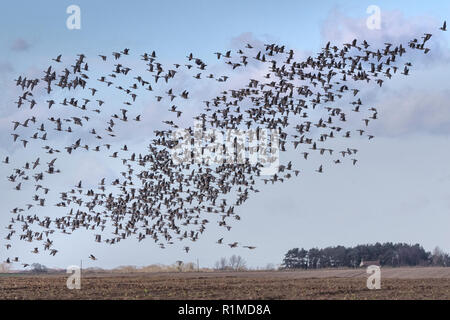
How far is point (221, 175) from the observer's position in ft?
205

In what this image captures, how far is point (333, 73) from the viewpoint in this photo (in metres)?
56.5

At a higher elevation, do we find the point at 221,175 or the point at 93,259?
the point at 221,175

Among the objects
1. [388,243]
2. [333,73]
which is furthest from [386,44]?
[388,243]
